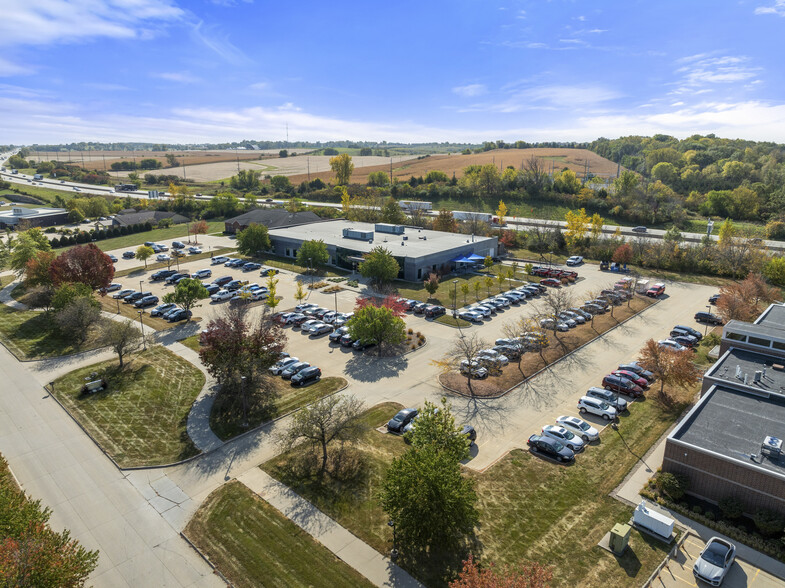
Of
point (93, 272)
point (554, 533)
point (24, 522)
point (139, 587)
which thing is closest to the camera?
point (24, 522)

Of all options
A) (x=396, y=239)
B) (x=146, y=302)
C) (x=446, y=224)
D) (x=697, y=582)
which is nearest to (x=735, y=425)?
(x=697, y=582)

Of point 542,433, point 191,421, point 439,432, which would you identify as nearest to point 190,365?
point 191,421

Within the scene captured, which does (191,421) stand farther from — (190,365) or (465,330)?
(465,330)

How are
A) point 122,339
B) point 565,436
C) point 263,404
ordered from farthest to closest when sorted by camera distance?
point 122,339 < point 263,404 < point 565,436

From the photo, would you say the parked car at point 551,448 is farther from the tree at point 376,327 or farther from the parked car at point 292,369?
the parked car at point 292,369

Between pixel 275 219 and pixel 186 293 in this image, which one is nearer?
pixel 186 293

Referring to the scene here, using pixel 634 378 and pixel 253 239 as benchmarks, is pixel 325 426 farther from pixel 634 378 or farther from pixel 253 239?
pixel 253 239
